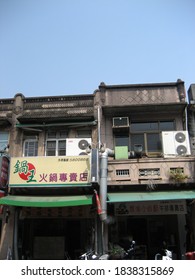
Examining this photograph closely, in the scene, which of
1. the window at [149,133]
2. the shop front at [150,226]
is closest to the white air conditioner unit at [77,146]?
the window at [149,133]

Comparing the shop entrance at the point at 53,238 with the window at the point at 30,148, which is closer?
the shop entrance at the point at 53,238

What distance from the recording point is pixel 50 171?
12.6 meters

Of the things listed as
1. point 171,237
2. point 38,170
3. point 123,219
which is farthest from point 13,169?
point 171,237

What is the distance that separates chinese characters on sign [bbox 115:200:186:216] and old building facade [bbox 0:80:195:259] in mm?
45

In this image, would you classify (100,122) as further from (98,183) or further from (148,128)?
(98,183)

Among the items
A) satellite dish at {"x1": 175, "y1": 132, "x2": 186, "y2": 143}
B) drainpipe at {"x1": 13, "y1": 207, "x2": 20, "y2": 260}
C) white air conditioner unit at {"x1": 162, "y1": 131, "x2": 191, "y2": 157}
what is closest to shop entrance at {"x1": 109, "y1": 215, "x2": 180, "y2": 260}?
white air conditioner unit at {"x1": 162, "y1": 131, "x2": 191, "y2": 157}

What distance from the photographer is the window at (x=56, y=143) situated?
14.3m

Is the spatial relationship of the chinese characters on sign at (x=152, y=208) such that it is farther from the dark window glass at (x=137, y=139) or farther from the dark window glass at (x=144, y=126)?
the dark window glass at (x=144, y=126)

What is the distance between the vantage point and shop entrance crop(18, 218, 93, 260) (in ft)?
43.3

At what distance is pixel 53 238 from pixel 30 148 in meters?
A: 4.93

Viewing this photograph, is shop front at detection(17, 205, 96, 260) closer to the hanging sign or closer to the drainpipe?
the drainpipe

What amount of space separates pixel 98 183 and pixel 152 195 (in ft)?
8.05

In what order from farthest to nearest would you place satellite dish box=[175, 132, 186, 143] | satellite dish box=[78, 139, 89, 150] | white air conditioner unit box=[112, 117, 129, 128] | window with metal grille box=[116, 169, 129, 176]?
white air conditioner unit box=[112, 117, 129, 128] → satellite dish box=[78, 139, 89, 150] → satellite dish box=[175, 132, 186, 143] → window with metal grille box=[116, 169, 129, 176]

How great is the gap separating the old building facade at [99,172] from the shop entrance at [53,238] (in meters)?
0.05
